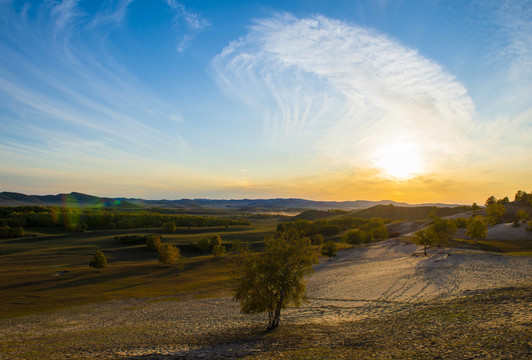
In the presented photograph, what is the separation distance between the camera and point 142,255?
8731 cm

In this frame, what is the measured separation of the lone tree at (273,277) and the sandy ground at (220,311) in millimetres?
3699

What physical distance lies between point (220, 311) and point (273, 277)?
1308 centimetres

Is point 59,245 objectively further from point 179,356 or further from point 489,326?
A: point 489,326

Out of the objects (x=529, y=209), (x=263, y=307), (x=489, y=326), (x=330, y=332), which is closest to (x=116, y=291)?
(x=263, y=307)

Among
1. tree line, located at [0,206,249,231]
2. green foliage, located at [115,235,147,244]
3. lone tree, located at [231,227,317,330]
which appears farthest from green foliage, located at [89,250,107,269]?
tree line, located at [0,206,249,231]

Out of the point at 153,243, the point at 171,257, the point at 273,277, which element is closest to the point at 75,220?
the point at 153,243

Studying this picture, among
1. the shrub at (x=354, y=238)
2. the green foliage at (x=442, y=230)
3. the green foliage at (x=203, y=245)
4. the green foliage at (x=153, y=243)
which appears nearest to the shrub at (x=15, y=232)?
the green foliage at (x=153, y=243)

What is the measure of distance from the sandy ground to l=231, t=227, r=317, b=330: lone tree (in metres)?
3.70

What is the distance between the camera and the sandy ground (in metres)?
23.4

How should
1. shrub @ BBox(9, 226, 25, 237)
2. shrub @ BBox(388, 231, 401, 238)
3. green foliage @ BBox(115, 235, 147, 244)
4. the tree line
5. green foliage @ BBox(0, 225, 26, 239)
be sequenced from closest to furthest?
green foliage @ BBox(115, 235, 147, 244) < green foliage @ BBox(0, 225, 26, 239) < shrub @ BBox(9, 226, 25, 237) < shrub @ BBox(388, 231, 401, 238) < the tree line

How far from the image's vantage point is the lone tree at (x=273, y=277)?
24578 millimetres

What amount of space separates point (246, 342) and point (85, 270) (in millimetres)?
56633

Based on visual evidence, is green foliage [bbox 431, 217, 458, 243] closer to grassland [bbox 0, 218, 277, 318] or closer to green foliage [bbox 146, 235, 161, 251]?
grassland [bbox 0, 218, 277, 318]

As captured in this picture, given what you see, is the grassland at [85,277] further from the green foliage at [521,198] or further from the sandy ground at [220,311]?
the green foliage at [521,198]
